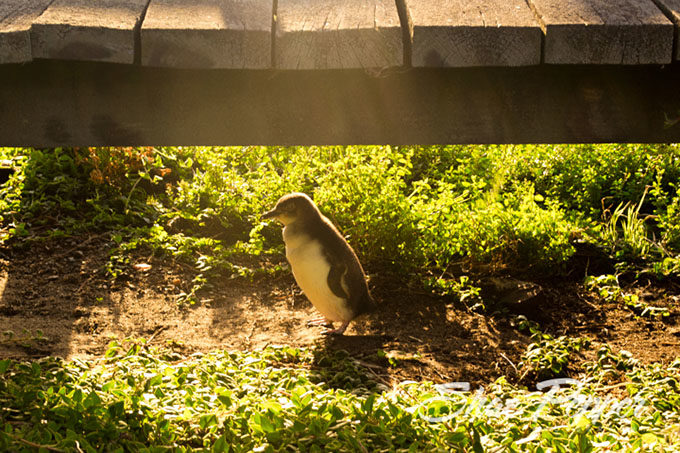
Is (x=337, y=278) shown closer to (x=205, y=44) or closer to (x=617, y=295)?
(x=617, y=295)

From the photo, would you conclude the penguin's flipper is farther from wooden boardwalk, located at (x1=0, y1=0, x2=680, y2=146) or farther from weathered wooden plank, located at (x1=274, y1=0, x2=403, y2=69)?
weathered wooden plank, located at (x1=274, y1=0, x2=403, y2=69)

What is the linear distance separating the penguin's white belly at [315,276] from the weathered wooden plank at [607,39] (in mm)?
2463

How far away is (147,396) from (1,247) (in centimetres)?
327

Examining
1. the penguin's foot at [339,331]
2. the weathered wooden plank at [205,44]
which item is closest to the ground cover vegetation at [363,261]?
the penguin's foot at [339,331]

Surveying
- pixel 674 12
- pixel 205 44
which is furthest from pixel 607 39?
pixel 205 44

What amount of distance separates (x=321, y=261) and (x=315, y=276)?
0.31 ft

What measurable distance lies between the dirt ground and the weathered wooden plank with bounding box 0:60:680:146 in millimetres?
1933

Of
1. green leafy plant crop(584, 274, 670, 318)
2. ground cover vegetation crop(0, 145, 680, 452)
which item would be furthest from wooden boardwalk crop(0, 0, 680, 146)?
green leafy plant crop(584, 274, 670, 318)

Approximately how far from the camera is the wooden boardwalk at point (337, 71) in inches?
80.7

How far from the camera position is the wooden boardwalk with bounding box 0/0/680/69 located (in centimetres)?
202

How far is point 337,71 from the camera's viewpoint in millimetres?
2230

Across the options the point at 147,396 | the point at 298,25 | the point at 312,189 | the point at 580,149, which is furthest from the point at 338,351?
the point at 580,149

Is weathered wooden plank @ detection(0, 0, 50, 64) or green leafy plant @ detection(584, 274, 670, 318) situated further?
green leafy plant @ detection(584, 274, 670, 318)

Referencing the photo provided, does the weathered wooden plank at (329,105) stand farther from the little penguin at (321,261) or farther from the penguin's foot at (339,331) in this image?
the penguin's foot at (339,331)
